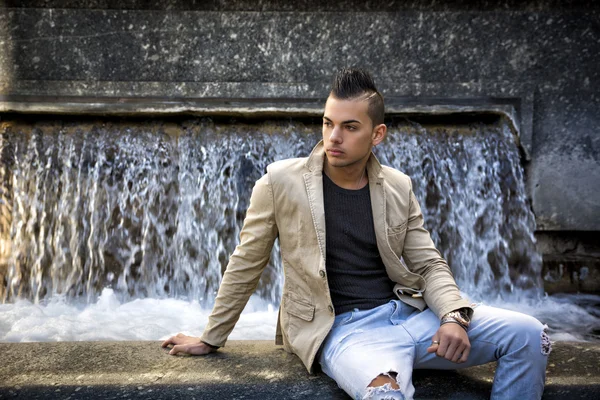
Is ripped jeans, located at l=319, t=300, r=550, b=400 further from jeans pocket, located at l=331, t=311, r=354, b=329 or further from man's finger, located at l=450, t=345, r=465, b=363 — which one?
man's finger, located at l=450, t=345, r=465, b=363

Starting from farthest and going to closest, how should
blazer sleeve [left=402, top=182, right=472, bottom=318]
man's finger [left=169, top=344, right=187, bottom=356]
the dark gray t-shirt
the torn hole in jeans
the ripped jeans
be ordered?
man's finger [left=169, top=344, right=187, bottom=356] < the dark gray t-shirt < blazer sleeve [left=402, top=182, right=472, bottom=318] < the ripped jeans < the torn hole in jeans

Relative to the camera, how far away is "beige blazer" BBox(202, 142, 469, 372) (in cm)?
220

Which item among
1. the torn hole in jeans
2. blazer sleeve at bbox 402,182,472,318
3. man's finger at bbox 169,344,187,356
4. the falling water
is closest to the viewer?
the torn hole in jeans

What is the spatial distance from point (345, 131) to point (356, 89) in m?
0.17

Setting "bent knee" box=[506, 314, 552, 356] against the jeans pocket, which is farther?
the jeans pocket

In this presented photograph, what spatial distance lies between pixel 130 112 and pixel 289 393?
3.15 meters

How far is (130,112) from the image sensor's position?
4.59 m

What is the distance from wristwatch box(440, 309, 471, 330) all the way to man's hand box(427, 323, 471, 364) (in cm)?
4

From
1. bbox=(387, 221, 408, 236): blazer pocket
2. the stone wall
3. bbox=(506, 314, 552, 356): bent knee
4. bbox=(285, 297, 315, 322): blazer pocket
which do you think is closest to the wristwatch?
bbox=(506, 314, 552, 356): bent knee

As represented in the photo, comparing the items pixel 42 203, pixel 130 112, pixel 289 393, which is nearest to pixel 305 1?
pixel 130 112

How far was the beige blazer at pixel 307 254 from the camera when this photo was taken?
2.20 m

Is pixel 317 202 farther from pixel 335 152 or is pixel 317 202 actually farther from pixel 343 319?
pixel 343 319

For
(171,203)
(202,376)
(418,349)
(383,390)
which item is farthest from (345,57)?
(383,390)

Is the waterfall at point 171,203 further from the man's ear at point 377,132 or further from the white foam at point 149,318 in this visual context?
the man's ear at point 377,132
